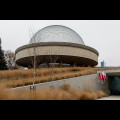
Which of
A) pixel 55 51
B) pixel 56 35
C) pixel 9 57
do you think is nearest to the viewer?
pixel 55 51

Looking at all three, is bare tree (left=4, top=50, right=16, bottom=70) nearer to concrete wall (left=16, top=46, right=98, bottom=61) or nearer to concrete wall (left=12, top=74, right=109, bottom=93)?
concrete wall (left=16, top=46, right=98, bottom=61)

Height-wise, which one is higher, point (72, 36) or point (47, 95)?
point (72, 36)

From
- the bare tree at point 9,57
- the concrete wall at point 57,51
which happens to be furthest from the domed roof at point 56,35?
the bare tree at point 9,57

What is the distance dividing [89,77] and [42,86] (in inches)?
296

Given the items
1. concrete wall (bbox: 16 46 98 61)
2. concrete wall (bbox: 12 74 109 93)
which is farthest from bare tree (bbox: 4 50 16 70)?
concrete wall (bbox: 12 74 109 93)

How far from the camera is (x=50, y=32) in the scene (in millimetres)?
31562

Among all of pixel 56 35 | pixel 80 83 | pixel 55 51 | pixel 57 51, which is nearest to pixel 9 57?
pixel 56 35

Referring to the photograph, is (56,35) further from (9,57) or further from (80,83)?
(80,83)

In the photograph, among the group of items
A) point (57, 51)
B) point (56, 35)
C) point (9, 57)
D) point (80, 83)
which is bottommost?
point (80, 83)

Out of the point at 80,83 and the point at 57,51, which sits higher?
the point at 57,51

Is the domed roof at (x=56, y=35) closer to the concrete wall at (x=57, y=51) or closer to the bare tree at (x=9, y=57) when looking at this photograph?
the concrete wall at (x=57, y=51)
